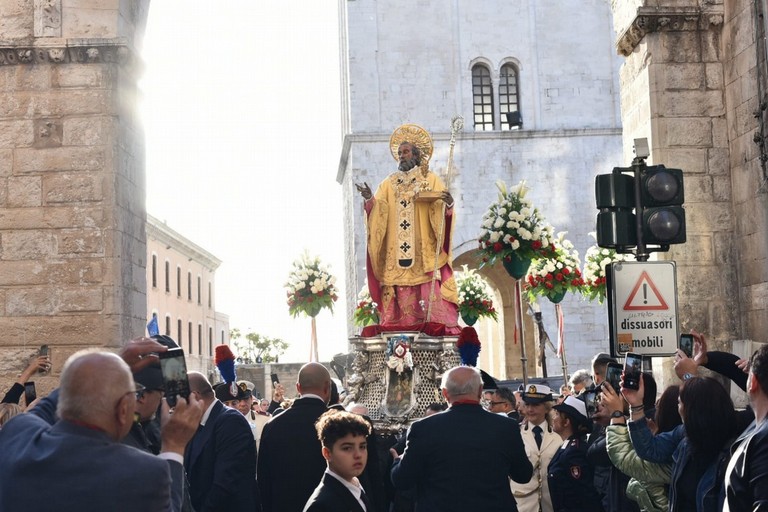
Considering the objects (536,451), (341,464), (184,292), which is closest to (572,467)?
(536,451)

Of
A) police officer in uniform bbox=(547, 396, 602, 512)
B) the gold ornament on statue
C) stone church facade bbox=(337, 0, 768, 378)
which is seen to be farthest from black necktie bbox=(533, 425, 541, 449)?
stone church facade bbox=(337, 0, 768, 378)

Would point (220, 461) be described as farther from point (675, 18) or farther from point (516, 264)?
point (516, 264)

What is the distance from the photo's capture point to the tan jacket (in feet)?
25.0

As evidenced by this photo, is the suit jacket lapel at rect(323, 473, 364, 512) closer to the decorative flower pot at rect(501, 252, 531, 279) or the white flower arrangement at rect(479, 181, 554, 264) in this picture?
the white flower arrangement at rect(479, 181, 554, 264)

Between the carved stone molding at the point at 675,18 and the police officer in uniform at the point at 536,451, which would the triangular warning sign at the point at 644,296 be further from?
the carved stone molding at the point at 675,18

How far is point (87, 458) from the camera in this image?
3.36m

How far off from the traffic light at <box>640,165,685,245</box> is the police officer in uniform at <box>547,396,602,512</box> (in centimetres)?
131

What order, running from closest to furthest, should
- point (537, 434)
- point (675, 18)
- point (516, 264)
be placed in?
point (537, 434) → point (675, 18) → point (516, 264)

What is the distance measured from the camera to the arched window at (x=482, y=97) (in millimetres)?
33594

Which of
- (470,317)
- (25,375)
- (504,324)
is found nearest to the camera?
(25,375)

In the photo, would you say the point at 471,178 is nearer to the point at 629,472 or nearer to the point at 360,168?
the point at 360,168

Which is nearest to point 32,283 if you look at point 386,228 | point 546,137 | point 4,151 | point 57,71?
point 4,151

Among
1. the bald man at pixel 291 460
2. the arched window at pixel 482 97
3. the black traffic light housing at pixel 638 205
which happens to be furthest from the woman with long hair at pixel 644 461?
the arched window at pixel 482 97

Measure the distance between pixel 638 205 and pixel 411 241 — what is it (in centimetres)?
629
